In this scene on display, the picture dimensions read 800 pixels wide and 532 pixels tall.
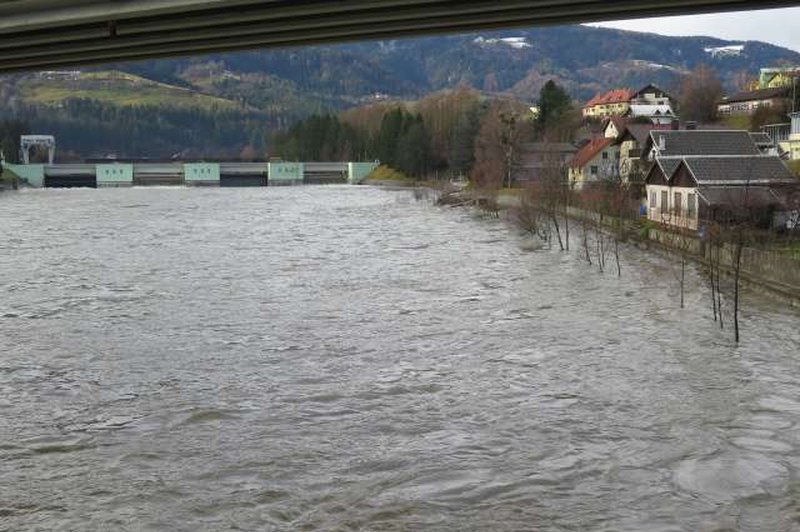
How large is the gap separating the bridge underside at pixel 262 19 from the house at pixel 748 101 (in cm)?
5807

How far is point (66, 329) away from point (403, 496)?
10230 millimetres

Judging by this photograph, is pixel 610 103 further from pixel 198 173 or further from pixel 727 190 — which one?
pixel 727 190

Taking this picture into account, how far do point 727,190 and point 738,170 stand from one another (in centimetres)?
145

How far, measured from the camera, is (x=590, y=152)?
58.2m

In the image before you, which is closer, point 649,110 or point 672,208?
point 672,208

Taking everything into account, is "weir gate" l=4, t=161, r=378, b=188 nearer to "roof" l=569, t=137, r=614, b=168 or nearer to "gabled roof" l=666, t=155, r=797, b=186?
"roof" l=569, t=137, r=614, b=168

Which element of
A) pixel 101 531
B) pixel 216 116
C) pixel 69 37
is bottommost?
pixel 101 531

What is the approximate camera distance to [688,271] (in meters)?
23.1

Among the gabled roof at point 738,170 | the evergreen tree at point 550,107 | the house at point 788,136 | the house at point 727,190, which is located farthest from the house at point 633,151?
the evergreen tree at point 550,107

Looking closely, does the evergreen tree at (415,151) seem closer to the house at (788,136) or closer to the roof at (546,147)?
the roof at (546,147)

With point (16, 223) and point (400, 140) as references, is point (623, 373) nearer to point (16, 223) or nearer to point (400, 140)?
point (16, 223)

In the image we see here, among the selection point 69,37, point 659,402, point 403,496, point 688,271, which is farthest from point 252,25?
point 688,271

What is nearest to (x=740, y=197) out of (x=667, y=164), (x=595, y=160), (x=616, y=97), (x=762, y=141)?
(x=667, y=164)

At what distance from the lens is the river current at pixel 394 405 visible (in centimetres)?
789
